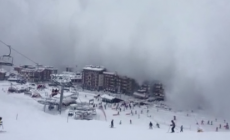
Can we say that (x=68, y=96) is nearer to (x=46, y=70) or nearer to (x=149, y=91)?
(x=149, y=91)

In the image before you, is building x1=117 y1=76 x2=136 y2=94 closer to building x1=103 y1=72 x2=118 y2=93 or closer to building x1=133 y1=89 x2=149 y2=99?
building x1=103 y1=72 x2=118 y2=93

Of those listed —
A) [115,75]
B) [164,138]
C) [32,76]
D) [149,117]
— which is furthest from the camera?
[32,76]

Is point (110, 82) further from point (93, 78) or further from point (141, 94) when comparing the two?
point (141, 94)

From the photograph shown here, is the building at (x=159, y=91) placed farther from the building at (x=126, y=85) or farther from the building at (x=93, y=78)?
the building at (x=93, y=78)

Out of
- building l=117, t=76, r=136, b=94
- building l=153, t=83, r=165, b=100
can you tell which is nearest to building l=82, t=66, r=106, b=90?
building l=117, t=76, r=136, b=94

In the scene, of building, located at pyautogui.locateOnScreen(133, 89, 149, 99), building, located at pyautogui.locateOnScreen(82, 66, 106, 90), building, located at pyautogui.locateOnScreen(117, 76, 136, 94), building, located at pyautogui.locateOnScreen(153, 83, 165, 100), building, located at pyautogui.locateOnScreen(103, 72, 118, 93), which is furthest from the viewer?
building, located at pyautogui.locateOnScreen(82, 66, 106, 90)

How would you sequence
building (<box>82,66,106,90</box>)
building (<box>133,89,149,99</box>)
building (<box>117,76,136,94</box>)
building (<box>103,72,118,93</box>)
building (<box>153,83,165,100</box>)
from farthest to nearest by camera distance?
1. building (<box>82,66,106,90</box>)
2. building (<box>103,72,118,93</box>)
3. building (<box>117,76,136,94</box>)
4. building (<box>153,83,165,100</box>)
5. building (<box>133,89,149,99</box>)

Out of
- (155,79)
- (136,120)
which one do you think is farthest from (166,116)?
(155,79)
